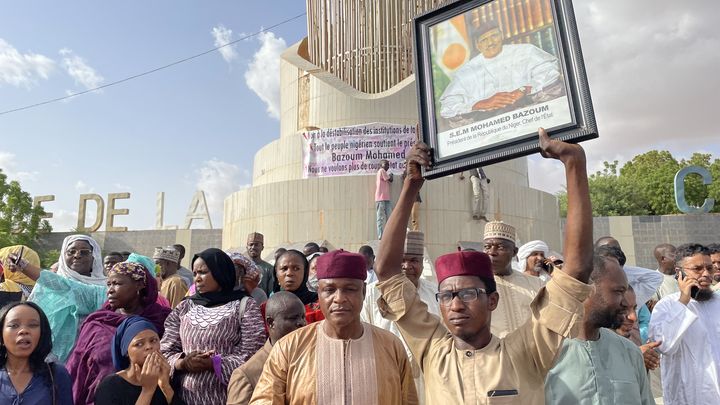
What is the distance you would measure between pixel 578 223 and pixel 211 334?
2059 mm

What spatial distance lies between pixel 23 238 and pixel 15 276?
2027cm

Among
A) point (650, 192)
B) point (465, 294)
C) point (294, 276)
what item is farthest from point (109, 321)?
point (650, 192)

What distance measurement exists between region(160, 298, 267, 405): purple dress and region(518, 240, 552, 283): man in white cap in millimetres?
2626

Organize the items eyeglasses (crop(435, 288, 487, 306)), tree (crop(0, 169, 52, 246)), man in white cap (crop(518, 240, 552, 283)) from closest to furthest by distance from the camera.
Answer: eyeglasses (crop(435, 288, 487, 306))
man in white cap (crop(518, 240, 552, 283))
tree (crop(0, 169, 52, 246))

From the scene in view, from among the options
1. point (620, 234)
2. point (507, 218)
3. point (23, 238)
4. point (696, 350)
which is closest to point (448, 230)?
point (507, 218)

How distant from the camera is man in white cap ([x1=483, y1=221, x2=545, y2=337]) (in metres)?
3.39

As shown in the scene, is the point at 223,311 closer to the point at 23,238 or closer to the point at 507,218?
the point at 507,218

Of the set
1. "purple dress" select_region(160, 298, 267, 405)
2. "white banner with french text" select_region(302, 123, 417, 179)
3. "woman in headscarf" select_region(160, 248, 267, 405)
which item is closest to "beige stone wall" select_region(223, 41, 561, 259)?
"white banner with french text" select_region(302, 123, 417, 179)

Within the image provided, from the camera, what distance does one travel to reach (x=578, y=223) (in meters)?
2.02

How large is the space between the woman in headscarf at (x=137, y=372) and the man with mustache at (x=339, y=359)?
86 centimetres

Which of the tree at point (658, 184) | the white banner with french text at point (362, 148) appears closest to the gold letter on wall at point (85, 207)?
the white banner with french text at point (362, 148)

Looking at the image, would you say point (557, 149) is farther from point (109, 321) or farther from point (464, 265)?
point (109, 321)

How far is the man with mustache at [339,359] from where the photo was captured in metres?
2.26

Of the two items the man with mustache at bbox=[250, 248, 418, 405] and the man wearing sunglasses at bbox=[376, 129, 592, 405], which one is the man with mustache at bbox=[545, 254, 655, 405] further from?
the man with mustache at bbox=[250, 248, 418, 405]
